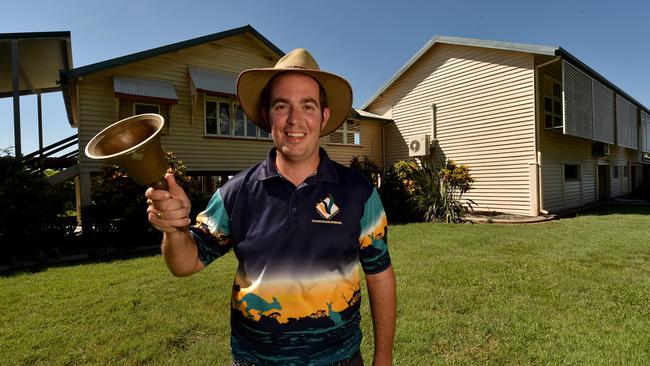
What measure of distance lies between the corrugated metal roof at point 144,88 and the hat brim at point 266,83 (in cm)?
1057

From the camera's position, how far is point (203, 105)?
12.7 meters

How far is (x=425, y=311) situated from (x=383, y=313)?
2.87m

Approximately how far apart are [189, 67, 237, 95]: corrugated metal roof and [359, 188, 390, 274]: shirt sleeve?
462 inches

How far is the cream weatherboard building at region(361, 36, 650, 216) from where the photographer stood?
42.8 ft

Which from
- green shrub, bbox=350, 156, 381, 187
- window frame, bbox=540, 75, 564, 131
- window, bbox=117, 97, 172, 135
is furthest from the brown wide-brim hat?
window frame, bbox=540, 75, 564, 131

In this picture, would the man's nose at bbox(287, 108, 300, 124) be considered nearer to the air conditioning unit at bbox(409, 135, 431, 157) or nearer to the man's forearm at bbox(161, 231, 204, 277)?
the man's forearm at bbox(161, 231, 204, 277)

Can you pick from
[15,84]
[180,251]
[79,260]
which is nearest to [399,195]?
[79,260]

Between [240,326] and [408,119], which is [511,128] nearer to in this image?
[408,119]

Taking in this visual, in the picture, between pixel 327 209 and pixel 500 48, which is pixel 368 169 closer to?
pixel 500 48

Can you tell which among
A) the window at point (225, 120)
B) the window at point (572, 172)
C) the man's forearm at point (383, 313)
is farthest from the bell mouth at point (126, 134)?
the window at point (572, 172)

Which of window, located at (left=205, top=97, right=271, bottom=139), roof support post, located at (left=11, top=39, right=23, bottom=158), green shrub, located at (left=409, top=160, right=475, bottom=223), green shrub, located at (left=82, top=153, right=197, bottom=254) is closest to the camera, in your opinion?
green shrub, located at (left=82, top=153, right=197, bottom=254)

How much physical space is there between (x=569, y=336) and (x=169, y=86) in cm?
1259

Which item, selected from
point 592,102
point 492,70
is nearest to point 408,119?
point 492,70

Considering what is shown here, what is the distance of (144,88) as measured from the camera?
434 inches
